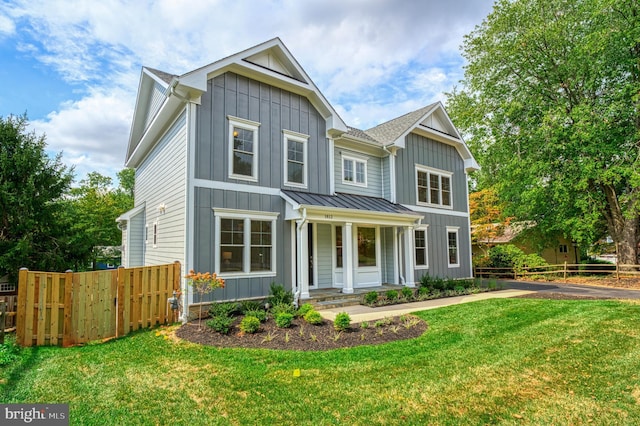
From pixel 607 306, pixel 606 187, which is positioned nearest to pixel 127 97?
pixel 607 306

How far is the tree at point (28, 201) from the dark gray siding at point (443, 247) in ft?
46.8

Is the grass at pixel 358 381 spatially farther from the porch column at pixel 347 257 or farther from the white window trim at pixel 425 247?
the white window trim at pixel 425 247

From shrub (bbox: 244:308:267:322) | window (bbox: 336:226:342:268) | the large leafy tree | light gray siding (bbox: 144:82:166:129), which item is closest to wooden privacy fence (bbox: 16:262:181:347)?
shrub (bbox: 244:308:267:322)

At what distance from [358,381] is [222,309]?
171 inches

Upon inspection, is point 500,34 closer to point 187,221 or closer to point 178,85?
point 178,85

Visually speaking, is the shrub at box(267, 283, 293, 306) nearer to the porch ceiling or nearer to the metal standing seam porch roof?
the porch ceiling

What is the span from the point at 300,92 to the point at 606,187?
1833 cm

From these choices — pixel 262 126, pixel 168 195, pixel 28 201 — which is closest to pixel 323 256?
pixel 262 126

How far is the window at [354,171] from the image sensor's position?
12723mm

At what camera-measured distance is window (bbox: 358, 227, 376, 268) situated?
12.3m

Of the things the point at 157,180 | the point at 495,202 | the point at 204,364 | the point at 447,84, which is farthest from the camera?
the point at 447,84

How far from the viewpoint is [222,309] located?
25.8ft

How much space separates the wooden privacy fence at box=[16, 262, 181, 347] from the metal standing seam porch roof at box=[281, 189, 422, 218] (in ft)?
14.3

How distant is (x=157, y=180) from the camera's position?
12.0 meters
